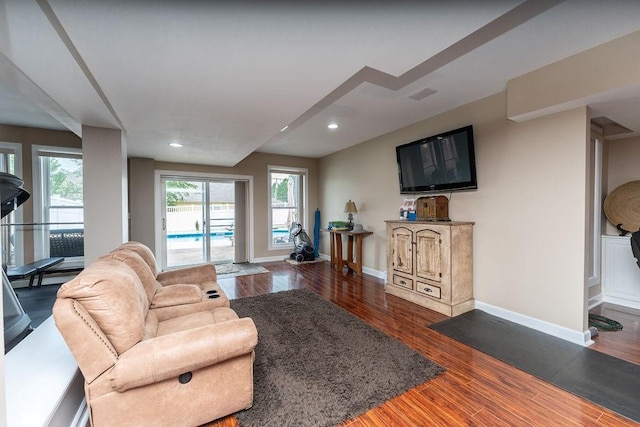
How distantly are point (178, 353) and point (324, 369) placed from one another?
1159mm

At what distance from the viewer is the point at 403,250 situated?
389 centimetres

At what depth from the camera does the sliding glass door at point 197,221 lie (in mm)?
5957

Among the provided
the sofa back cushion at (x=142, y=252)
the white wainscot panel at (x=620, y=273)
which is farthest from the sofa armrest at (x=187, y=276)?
the white wainscot panel at (x=620, y=273)

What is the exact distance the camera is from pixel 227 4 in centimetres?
140

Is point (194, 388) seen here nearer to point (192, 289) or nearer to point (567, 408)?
point (192, 289)

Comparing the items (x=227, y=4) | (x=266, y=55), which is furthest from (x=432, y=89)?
(x=227, y=4)

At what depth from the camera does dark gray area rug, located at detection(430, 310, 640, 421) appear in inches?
74.2

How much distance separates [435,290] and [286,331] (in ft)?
6.14

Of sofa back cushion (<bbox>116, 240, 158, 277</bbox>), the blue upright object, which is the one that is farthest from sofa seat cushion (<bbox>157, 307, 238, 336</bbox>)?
the blue upright object

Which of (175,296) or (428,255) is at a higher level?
(428,255)

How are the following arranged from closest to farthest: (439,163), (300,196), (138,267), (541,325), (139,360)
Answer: (139,360) → (138,267) → (541,325) → (439,163) → (300,196)

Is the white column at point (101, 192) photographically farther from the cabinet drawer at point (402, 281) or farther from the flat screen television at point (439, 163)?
the flat screen television at point (439, 163)

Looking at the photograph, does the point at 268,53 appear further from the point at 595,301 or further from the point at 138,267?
the point at 595,301

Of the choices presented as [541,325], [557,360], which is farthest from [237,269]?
[557,360]
